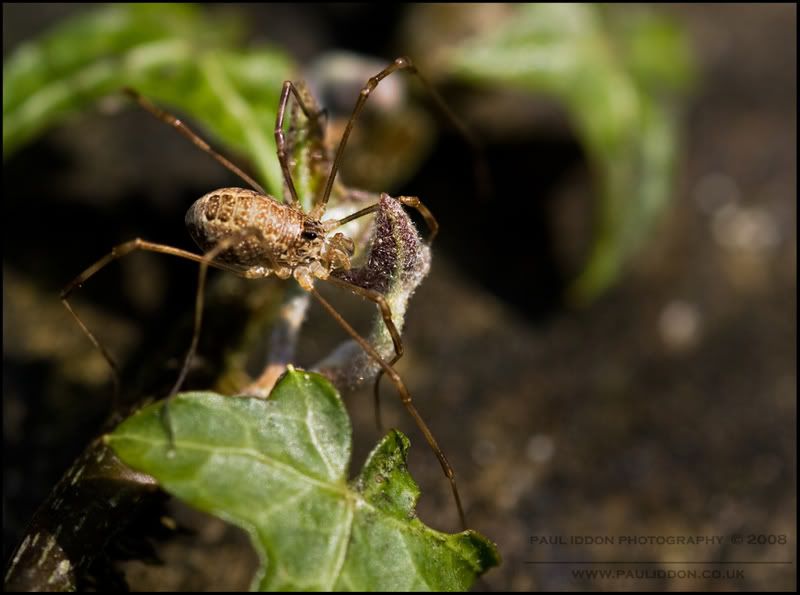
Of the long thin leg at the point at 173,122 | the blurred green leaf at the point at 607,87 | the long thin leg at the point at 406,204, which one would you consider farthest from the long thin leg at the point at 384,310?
the blurred green leaf at the point at 607,87

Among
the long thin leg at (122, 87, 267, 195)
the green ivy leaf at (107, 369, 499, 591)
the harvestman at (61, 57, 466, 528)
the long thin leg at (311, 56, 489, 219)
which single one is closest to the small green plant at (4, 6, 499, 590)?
the green ivy leaf at (107, 369, 499, 591)

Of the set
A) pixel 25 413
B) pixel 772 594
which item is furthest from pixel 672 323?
pixel 25 413

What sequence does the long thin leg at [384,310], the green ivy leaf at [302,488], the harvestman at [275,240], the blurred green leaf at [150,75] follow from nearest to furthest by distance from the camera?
1. the green ivy leaf at [302,488]
2. the long thin leg at [384,310]
3. the harvestman at [275,240]
4. the blurred green leaf at [150,75]

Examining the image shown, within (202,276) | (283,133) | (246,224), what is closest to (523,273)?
(283,133)

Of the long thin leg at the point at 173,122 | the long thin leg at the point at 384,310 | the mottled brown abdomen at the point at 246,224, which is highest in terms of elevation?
the long thin leg at the point at 173,122

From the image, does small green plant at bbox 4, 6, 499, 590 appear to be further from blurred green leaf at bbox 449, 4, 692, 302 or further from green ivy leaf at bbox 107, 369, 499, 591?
blurred green leaf at bbox 449, 4, 692, 302

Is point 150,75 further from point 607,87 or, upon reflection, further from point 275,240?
point 607,87

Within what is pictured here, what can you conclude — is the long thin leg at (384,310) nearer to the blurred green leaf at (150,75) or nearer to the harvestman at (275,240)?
the harvestman at (275,240)
